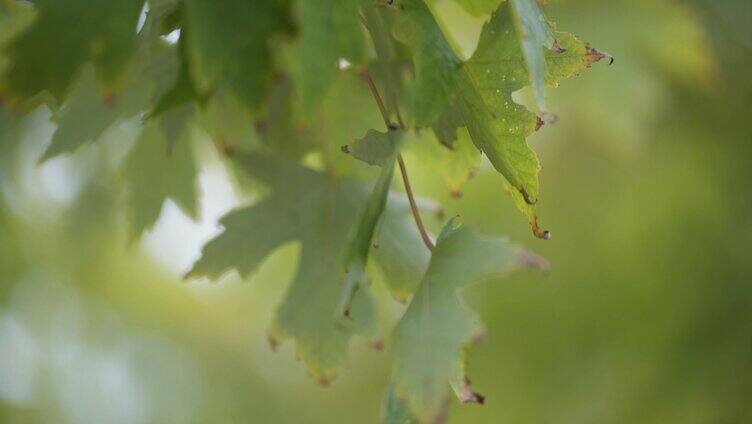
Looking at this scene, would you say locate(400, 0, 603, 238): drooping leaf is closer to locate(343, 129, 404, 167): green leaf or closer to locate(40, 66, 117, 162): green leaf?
locate(343, 129, 404, 167): green leaf

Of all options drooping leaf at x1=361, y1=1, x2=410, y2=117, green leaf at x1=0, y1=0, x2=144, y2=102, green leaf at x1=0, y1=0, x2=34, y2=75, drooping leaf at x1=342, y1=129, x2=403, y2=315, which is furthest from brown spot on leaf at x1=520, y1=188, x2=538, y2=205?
green leaf at x1=0, y1=0, x2=34, y2=75

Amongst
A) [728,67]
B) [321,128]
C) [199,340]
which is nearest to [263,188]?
[321,128]

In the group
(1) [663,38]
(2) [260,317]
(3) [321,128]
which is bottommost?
(2) [260,317]

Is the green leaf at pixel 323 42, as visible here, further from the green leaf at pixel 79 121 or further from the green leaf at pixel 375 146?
the green leaf at pixel 79 121

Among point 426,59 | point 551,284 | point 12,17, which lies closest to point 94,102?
point 12,17

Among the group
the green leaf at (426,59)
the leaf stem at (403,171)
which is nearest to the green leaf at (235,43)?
the green leaf at (426,59)

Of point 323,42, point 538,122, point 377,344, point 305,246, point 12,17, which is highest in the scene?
point 323,42

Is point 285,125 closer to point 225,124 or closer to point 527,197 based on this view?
point 225,124

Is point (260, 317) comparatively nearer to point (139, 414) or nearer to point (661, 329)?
point (139, 414)
